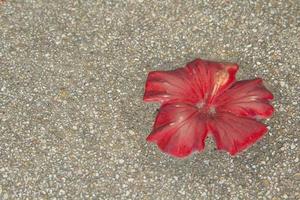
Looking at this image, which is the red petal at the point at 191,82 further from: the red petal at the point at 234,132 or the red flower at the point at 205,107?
the red petal at the point at 234,132

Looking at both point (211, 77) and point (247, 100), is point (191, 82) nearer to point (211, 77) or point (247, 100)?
point (211, 77)

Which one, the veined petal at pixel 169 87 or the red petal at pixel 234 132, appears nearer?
A: the red petal at pixel 234 132

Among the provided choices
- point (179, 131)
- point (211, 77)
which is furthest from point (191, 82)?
point (179, 131)

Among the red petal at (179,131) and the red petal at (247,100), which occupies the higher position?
the red petal at (247,100)

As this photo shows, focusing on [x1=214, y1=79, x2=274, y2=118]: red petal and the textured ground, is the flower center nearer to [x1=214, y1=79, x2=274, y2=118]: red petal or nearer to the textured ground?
[x1=214, y1=79, x2=274, y2=118]: red petal

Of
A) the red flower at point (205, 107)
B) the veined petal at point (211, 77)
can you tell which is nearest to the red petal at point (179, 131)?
the red flower at point (205, 107)

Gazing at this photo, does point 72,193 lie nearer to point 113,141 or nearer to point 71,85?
point 113,141

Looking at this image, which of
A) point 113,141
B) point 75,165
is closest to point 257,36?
point 113,141
